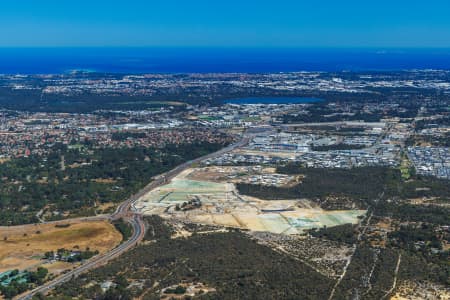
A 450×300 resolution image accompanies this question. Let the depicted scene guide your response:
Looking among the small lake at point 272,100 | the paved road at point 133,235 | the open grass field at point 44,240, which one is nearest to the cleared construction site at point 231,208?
the paved road at point 133,235

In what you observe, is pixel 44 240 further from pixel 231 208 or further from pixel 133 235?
pixel 231 208

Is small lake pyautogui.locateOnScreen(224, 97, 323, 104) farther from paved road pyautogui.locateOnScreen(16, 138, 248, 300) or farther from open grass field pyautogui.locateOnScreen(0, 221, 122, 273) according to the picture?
open grass field pyautogui.locateOnScreen(0, 221, 122, 273)

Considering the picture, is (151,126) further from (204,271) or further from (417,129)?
(204,271)

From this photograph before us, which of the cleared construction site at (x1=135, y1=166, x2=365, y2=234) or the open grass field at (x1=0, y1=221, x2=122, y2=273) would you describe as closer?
the open grass field at (x1=0, y1=221, x2=122, y2=273)

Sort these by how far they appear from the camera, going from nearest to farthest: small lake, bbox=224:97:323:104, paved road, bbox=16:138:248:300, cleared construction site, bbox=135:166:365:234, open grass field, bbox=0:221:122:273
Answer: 1. paved road, bbox=16:138:248:300
2. open grass field, bbox=0:221:122:273
3. cleared construction site, bbox=135:166:365:234
4. small lake, bbox=224:97:323:104

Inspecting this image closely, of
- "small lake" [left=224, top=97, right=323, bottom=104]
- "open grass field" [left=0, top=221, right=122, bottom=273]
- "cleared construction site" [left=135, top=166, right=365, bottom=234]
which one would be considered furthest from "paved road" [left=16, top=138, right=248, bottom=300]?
"small lake" [left=224, top=97, right=323, bottom=104]

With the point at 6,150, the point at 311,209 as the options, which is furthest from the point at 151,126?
the point at 311,209

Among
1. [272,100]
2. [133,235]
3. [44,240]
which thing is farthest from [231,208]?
[272,100]
